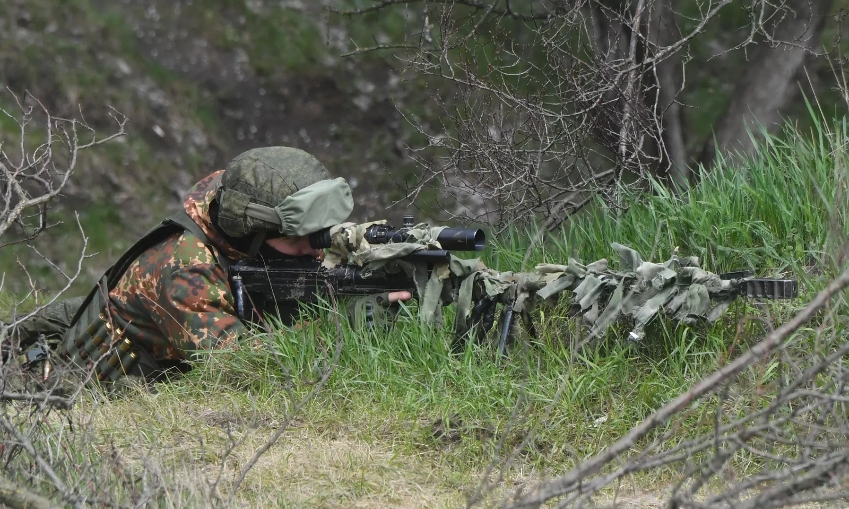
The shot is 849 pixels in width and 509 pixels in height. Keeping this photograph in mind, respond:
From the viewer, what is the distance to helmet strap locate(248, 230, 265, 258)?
5031mm

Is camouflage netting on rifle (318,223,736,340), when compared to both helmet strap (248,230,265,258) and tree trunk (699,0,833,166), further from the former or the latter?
tree trunk (699,0,833,166)

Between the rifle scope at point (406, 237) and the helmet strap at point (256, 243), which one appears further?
the helmet strap at point (256, 243)

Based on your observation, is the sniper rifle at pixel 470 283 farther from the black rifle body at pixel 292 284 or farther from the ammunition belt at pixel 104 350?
the ammunition belt at pixel 104 350

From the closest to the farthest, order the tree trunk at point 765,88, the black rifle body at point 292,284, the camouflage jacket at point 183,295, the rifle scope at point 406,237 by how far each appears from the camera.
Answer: the rifle scope at point 406,237
the black rifle body at point 292,284
the camouflage jacket at point 183,295
the tree trunk at point 765,88

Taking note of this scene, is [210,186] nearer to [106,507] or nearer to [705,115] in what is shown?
[106,507]

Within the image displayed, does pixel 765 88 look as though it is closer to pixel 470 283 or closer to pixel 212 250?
pixel 470 283

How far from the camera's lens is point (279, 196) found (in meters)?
4.89

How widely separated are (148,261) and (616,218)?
2.39 meters

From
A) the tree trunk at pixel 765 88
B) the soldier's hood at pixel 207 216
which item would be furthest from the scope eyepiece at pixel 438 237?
the tree trunk at pixel 765 88

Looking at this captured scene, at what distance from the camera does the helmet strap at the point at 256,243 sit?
5031mm

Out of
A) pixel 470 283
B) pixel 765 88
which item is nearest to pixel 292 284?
pixel 470 283

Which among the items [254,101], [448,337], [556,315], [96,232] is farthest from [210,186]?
[254,101]

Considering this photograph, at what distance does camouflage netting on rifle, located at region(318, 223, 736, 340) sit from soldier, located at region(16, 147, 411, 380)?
0.16 m

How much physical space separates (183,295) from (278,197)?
0.63 meters
